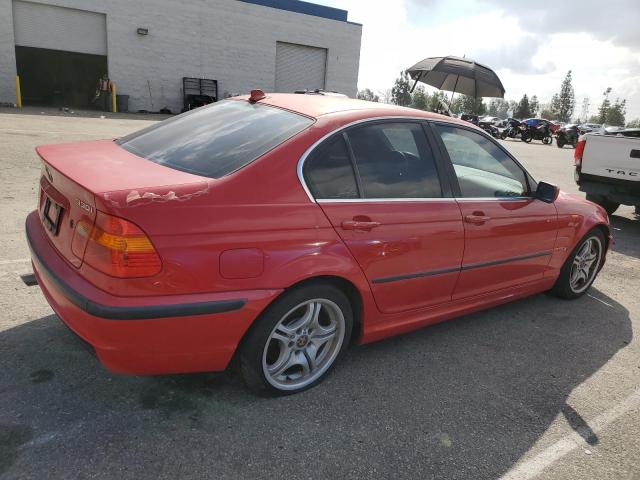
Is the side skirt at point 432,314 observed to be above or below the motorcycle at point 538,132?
below

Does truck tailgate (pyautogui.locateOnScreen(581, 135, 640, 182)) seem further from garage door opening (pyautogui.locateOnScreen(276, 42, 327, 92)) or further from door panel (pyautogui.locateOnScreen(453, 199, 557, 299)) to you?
garage door opening (pyautogui.locateOnScreen(276, 42, 327, 92))

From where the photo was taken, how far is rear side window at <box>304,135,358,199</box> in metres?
2.66

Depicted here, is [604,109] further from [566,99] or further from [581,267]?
[581,267]

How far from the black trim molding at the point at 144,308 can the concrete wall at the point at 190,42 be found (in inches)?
897

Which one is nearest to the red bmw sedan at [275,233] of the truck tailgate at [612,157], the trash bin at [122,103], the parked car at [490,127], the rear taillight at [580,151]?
the truck tailgate at [612,157]

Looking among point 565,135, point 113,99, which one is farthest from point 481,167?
point 565,135

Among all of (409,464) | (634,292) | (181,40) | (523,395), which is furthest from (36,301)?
(181,40)

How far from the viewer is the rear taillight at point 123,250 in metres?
2.14

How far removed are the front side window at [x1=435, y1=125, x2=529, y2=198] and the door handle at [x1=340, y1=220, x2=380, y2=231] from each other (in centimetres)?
91

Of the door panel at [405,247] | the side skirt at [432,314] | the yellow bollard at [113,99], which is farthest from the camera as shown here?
the yellow bollard at [113,99]

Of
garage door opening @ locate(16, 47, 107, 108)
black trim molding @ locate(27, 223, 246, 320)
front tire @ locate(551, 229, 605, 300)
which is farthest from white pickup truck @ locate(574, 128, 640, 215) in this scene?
garage door opening @ locate(16, 47, 107, 108)

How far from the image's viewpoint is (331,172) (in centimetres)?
275

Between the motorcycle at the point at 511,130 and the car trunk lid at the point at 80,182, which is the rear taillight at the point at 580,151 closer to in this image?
the car trunk lid at the point at 80,182

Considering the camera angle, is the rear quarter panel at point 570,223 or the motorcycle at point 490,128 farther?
the motorcycle at point 490,128
